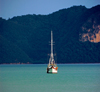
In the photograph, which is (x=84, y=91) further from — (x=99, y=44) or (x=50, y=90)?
(x=99, y=44)

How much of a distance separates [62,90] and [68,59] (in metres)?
160

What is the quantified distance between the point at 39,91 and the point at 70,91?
401 cm

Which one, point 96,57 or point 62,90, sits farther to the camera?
point 96,57

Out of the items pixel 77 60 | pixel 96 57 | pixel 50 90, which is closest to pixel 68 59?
pixel 77 60

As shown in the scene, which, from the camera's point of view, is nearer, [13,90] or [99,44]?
[13,90]

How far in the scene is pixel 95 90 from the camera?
38.0 metres

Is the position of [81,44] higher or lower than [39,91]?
higher

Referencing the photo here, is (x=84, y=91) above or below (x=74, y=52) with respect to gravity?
below

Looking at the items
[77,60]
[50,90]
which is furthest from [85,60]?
[50,90]

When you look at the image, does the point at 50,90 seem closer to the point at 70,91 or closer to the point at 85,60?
the point at 70,91

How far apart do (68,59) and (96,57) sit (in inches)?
744

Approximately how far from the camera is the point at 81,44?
19962 centimetres

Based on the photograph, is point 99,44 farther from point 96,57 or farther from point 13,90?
point 13,90

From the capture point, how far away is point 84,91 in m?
37.5
